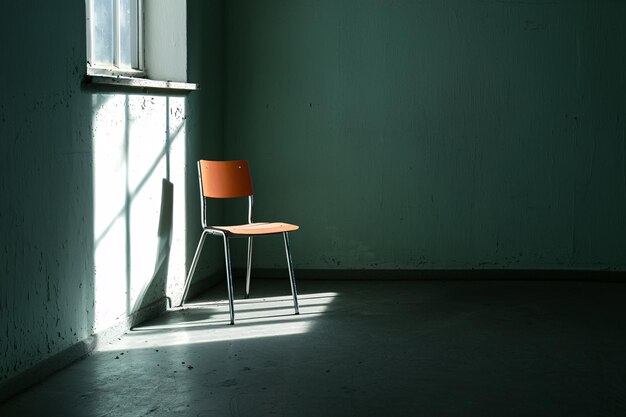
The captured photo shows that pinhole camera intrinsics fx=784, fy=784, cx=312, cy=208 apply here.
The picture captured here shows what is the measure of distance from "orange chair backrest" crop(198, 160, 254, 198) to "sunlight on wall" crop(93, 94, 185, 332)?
0.17 meters

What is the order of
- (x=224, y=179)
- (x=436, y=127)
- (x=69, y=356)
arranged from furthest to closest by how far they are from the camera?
(x=436, y=127) < (x=224, y=179) < (x=69, y=356)

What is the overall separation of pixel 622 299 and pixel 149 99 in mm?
3003

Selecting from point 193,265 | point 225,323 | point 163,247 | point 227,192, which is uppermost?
point 227,192

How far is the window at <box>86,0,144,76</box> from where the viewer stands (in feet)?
12.1

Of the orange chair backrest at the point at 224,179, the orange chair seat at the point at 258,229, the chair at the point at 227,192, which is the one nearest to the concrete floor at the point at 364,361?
the chair at the point at 227,192

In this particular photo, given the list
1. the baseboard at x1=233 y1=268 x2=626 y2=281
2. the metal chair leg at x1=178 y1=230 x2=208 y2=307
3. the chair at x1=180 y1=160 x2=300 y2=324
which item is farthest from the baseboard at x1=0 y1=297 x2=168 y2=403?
the baseboard at x1=233 y1=268 x2=626 y2=281

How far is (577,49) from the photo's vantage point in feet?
17.3

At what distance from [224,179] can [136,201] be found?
0.77 metres

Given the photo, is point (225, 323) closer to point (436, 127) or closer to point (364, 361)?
point (364, 361)

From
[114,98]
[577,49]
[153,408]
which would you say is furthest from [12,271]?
[577,49]

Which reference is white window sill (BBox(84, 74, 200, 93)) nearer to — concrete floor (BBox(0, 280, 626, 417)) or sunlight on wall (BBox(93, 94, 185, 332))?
sunlight on wall (BBox(93, 94, 185, 332))

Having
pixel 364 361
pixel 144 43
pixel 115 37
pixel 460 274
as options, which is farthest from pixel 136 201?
pixel 460 274

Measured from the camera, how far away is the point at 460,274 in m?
5.39

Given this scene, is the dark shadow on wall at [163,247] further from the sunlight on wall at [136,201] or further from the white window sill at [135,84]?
the white window sill at [135,84]
